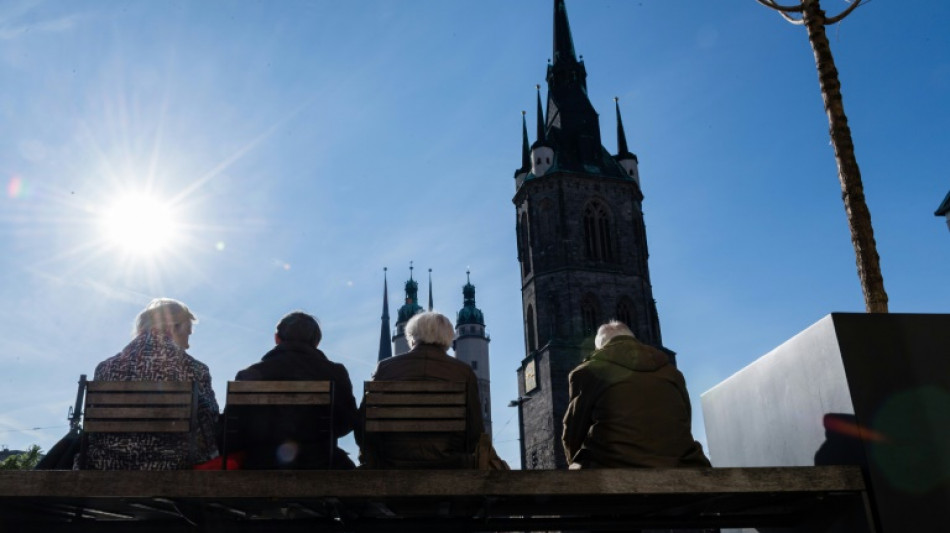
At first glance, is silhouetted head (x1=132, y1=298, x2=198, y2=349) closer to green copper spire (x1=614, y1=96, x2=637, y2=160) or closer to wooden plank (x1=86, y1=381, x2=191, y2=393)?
wooden plank (x1=86, y1=381, x2=191, y2=393)

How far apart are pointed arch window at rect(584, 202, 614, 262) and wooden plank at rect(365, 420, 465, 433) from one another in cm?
4703

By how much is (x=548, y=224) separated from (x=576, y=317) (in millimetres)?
6507

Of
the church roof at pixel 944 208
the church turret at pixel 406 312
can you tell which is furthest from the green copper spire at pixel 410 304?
the church roof at pixel 944 208

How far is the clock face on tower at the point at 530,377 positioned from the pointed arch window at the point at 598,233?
759 cm

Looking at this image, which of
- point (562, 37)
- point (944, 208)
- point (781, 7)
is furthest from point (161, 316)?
point (562, 37)

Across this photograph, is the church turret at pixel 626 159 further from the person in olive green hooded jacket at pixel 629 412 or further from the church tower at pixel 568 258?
the person in olive green hooded jacket at pixel 629 412

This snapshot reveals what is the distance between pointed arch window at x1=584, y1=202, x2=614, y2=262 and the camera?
169ft

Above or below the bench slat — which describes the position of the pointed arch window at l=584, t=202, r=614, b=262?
above

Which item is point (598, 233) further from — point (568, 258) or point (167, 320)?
point (167, 320)

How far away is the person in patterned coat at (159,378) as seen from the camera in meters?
4.68

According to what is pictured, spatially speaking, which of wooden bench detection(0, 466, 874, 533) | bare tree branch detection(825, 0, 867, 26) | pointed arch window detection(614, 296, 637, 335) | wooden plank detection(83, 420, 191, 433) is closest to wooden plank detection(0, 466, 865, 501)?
wooden bench detection(0, 466, 874, 533)

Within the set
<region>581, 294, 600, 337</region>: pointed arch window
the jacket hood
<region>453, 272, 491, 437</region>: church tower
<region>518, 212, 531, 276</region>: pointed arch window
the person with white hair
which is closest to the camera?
the person with white hair

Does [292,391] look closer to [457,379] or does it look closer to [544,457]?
[457,379]

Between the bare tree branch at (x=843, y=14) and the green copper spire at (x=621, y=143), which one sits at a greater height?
the green copper spire at (x=621, y=143)
